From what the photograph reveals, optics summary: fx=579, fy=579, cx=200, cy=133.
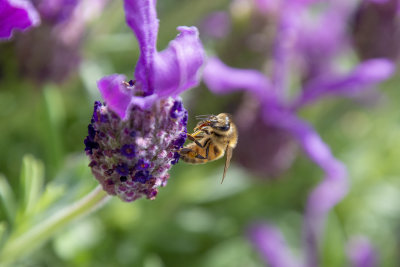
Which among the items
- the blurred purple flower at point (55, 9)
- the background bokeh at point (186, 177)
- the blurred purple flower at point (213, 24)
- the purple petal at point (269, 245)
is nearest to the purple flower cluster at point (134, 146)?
the background bokeh at point (186, 177)

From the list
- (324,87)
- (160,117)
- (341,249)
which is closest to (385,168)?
(341,249)

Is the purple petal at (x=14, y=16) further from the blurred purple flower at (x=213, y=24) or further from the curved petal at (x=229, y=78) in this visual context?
the blurred purple flower at (x=213, y=24)

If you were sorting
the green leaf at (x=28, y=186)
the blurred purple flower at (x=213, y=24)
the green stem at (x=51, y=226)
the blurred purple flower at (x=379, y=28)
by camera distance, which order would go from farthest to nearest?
1. the blurred purple flower at (x=213, y=24)
2. the blurred purple flower at (x=379, y=28)
3. the green leaf at (x=28, y=186)
4. the green stem at (x=51, y=226)

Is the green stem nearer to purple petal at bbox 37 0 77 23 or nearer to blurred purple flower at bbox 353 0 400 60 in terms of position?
purple petal at bbox 37 0 77 23

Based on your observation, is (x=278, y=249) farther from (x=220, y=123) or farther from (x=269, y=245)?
(x=220, y=123)

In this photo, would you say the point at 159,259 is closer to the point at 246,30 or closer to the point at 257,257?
the point at 257,257

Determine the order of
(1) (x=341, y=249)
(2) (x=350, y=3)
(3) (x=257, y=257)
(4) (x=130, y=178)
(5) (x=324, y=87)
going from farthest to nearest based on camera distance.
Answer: (2) (x=350, y=3)
(3) (x=257, y=257)
(1) (x=341, y=249)
(5) (x=324, y=87)
(4) (x=130, y=178)
